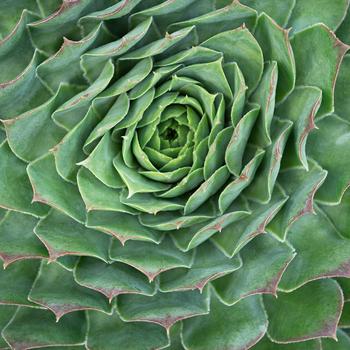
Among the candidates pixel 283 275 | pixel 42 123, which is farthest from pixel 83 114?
pixel 283 275

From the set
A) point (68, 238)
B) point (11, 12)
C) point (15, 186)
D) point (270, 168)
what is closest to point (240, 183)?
point (270, 168)

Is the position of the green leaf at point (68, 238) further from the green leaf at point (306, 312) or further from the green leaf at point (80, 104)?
the green leaf at point (306, 312)

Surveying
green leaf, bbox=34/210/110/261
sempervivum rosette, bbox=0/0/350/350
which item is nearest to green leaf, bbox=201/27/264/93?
sempervivum rosette, bbox=0/0/350/350

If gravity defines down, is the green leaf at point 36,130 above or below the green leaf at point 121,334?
above

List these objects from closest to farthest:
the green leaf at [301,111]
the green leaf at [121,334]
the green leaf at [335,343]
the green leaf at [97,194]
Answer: the green leaf at [301,111] → the green leaf at [97,194] → the green leaf at [121,334] → the green leaf at [335,343]

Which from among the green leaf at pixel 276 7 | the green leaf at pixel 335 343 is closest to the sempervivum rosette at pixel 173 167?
the green leaf at pixel 276 7

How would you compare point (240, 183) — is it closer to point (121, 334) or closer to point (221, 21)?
point (221, 21)
